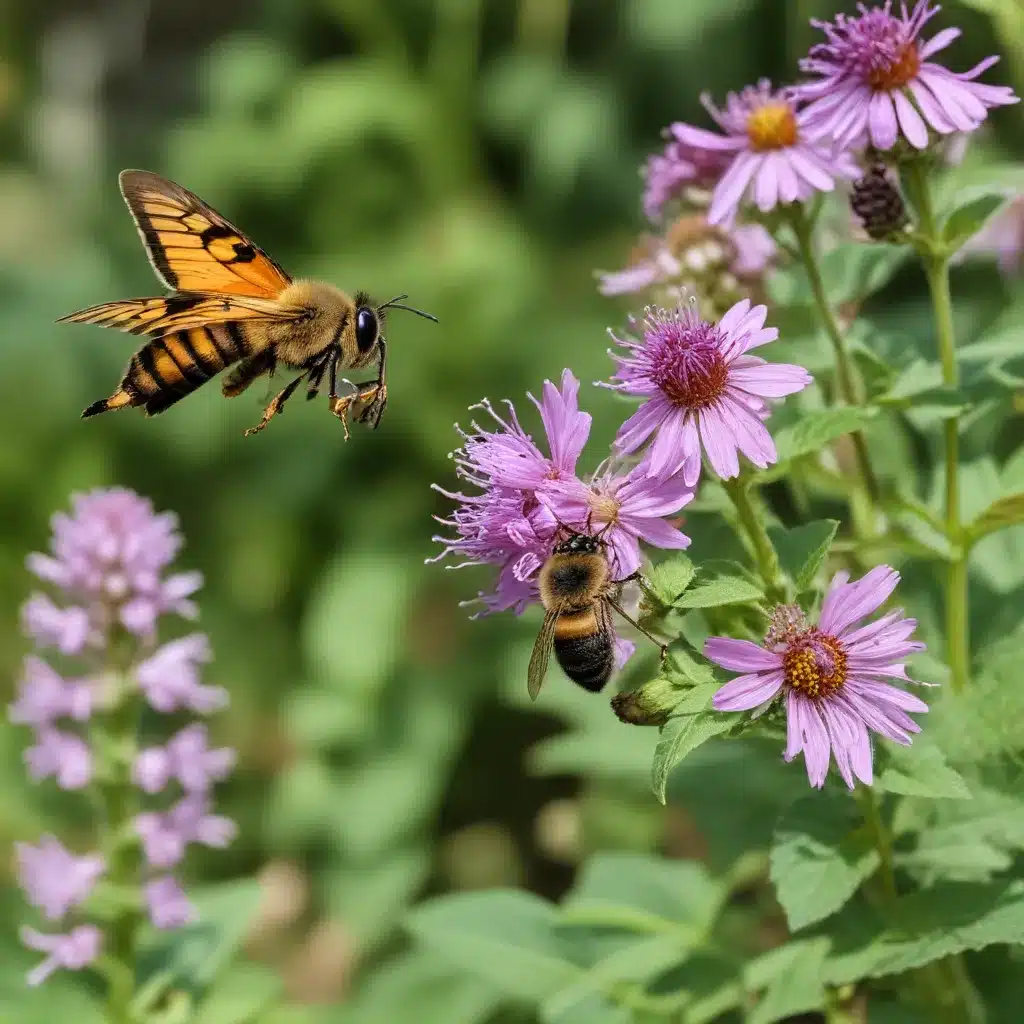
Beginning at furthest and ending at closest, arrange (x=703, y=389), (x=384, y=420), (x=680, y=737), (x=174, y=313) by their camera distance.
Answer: (x=384, y=420), (x=174, y=313), (x=703, y=389), (x=680, y=737)

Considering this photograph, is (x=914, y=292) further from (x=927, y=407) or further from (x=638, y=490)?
(x=638, y=490)

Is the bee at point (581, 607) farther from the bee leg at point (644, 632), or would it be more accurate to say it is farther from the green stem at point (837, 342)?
the green stem at point (837, 342)

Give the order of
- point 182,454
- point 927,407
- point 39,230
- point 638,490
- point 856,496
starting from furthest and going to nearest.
A: point 39,230
point 182,454
point 856,496
point 927,407
point 638,490

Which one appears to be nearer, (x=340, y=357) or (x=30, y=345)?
(x=340, y=357)

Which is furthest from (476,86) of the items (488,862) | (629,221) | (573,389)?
(573,389)

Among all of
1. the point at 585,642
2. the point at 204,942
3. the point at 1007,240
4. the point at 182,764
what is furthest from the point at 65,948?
the point at 1007,240

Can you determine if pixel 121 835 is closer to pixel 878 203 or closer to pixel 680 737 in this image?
pixel 680 737
